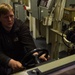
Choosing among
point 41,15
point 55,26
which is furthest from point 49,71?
point 41,15

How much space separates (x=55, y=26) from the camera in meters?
3.59

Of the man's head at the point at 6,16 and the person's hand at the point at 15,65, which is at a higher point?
the man's head at the point at 6,16

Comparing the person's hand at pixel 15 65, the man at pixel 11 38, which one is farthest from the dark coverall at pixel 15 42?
the person's hand at pixel 15 65

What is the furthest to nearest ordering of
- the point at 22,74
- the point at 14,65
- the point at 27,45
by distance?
the point at 27,45
the point at 14,65
the point at 22,74

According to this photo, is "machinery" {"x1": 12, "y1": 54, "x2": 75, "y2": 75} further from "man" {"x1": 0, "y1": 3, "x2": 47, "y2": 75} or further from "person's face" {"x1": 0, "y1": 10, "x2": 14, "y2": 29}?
"person's face" {"x1": 0, "y1": 10, "x2": 14, "y2": 29}

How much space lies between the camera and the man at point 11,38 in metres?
1.91

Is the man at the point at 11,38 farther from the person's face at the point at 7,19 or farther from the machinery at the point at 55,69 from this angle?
the machinery at the point at 55,69

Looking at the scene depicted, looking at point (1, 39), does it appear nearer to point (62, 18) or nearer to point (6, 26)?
point (6, 26)

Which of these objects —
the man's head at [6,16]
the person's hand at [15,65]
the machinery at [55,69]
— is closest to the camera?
the machinery at [55,69]

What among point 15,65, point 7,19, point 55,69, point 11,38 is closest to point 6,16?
point 7,19

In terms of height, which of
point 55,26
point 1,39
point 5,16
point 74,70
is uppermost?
point 5,16

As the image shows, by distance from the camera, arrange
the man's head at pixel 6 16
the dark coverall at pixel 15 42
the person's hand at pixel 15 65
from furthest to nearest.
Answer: the dark coverall at pixel 15 42 < the man's head at pixel 6 16 < the person's hand at pixel 15 65

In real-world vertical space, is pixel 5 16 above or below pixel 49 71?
above

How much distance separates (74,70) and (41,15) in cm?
353
